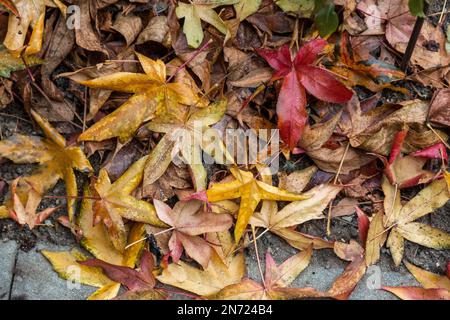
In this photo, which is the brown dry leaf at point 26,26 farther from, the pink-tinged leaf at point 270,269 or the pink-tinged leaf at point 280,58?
the pink-tinged leaf at point 270,269

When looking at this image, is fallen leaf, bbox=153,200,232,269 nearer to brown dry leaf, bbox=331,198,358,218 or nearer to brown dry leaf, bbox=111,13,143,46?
brown dry leaf, bbox=331,198,358,218

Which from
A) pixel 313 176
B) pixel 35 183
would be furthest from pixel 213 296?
pixel 35 183

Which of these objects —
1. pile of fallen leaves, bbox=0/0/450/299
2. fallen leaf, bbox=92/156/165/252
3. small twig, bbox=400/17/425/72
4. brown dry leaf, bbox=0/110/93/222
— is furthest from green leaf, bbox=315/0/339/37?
brown dry leaf, bbox=0/110/93/222

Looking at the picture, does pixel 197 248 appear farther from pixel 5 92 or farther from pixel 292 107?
pixel 5 92

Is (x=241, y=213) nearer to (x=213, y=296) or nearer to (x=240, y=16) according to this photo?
(x=213, y=296)

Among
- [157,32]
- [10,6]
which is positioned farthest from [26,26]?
[157,32]

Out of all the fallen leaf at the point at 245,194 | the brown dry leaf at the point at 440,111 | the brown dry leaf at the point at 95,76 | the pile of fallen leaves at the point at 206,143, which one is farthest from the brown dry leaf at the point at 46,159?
the brown dry leaf at the point at 440,111
